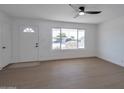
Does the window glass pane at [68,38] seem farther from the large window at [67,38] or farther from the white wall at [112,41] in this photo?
the white wall at [112,41]

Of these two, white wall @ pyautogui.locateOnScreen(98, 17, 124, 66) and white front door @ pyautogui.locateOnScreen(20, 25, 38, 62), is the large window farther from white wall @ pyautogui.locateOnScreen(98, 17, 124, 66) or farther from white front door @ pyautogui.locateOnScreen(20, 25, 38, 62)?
white wall @ pyautogui.locateOnScreen(98, 17, 124, 66)

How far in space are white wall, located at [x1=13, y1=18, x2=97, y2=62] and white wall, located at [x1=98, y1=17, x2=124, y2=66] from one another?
57 centimetres

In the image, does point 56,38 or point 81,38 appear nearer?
point 56,38

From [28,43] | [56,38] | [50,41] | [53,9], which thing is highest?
[53,9]

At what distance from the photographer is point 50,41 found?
18.8 ft

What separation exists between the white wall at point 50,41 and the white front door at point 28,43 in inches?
8.7

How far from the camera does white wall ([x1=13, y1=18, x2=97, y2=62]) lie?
5.10m

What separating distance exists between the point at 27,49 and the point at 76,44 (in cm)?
309

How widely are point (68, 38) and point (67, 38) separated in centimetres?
7

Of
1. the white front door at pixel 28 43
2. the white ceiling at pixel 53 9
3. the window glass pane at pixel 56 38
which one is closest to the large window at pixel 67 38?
the window glass pane at pixel 56 38

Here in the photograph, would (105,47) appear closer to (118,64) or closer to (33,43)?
(118,64)

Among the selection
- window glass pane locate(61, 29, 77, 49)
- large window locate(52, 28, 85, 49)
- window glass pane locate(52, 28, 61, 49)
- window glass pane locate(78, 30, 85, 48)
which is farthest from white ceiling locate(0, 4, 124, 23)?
window glass pane locate(78, 30, 85, 48)

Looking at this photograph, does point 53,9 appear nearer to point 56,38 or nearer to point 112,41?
point 56,38

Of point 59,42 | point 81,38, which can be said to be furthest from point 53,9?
point 81,38
